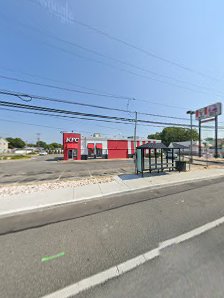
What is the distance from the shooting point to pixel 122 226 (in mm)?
4273

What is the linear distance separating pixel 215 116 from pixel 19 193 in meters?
34.2

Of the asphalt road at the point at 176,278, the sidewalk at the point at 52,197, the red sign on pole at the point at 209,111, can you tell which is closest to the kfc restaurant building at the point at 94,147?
the red sign on pole at the point at 209,111

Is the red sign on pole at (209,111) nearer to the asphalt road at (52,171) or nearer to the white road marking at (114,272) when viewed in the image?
the asphalt road at (52,171)

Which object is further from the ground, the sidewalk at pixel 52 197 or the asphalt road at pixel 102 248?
the asphalt road at pixel 102 248

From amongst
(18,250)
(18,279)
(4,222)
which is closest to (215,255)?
(18,279)

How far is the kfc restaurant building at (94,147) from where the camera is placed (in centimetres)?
3353

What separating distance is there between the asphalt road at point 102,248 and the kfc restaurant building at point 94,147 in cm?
2889

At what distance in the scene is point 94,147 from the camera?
3600cm

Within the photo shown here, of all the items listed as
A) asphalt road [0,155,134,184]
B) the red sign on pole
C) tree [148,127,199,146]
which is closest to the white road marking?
asphalt road [0,155,134,184]

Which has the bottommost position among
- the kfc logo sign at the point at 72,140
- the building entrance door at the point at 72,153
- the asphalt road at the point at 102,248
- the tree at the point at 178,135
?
the asphalt road at the point at 102,248

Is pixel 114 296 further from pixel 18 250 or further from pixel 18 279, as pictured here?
pixel 18 250

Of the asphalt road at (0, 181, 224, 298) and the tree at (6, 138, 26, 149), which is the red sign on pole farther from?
the tree at (6, 138, 26, 149)

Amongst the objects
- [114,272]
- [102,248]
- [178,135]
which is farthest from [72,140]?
[178,135]

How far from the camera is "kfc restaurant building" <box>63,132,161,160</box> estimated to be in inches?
1320
